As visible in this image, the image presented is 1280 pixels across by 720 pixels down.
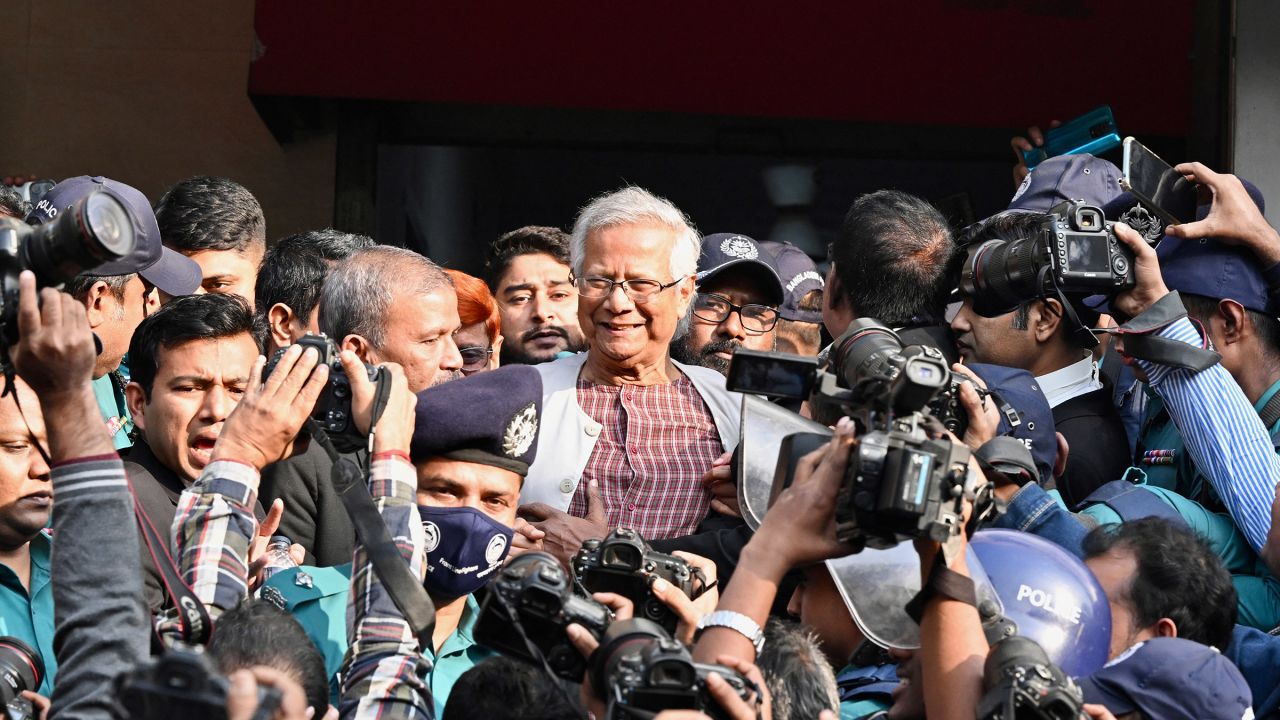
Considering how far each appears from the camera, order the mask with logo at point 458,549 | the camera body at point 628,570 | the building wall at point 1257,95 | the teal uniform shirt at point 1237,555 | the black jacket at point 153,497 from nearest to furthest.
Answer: the camera body at point 628,570 → the black jacket at point 153,497 → the mask with logo at point 458,549 → the teal uniform shirt at point 1237,555 → the building wall at point 1257,95

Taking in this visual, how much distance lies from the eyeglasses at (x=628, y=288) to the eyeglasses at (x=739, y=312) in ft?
2.55

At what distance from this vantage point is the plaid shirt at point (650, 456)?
422 cm

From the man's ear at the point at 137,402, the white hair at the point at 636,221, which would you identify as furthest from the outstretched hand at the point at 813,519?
the man's ear at the point at 137,402

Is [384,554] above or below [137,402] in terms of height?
below

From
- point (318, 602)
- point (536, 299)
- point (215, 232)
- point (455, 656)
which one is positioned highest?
point (215, 232)

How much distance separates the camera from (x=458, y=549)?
371 cm

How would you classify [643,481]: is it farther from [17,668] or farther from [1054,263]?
[17,668]

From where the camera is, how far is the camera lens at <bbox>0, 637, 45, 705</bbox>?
311 centimetres

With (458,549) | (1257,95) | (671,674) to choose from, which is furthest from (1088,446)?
(1257,95)

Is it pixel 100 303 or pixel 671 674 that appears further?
pixel 100 303

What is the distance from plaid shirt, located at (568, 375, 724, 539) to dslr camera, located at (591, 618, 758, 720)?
4.76ft

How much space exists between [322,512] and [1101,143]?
286 cm

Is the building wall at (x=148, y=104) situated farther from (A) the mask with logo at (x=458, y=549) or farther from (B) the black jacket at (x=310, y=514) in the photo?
(A) the mask with logo at (x=458, y=549)

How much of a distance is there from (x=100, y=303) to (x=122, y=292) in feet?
0.26
